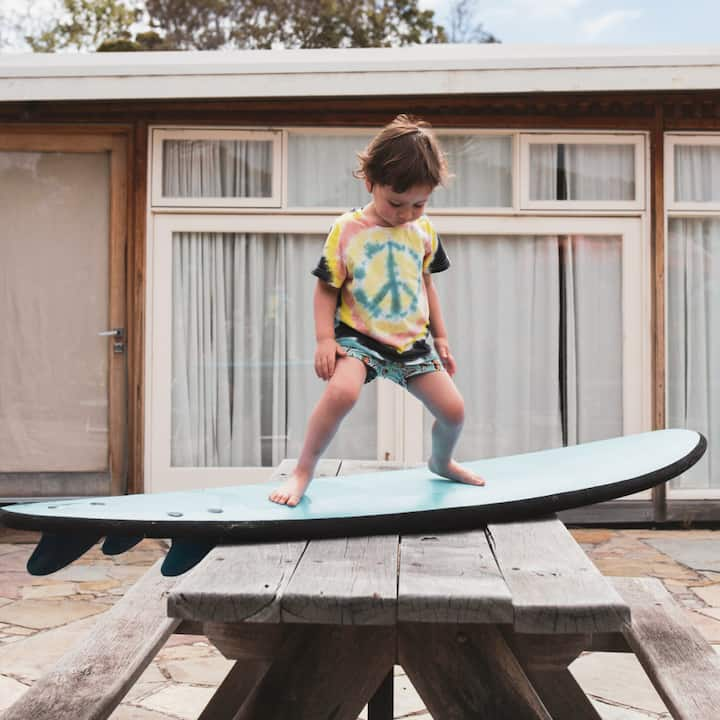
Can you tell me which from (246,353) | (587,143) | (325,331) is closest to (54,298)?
(246,353)

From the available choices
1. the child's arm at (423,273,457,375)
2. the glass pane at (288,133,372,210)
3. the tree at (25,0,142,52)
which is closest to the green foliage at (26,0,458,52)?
the tree at (25,0,142,52)

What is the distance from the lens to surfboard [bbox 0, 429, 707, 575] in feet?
7.06

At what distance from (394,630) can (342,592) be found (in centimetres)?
32

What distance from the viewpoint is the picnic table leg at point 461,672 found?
73.6 inches

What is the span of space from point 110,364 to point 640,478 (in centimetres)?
511

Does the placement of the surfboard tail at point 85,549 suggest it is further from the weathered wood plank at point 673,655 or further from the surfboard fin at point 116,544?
the weathered wood plank at point 673,655

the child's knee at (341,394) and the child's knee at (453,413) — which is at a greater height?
the child's knee at (341,394)

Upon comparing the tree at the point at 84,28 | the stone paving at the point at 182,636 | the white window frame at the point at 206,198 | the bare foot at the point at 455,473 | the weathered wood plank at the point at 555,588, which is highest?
the tree at the point at 84,28

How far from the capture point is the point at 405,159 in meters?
2.46

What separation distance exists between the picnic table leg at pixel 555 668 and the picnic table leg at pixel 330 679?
50cm

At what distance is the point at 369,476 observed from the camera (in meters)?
3.05

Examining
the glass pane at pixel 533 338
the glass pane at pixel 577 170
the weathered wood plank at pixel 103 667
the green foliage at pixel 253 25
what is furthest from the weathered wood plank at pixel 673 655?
the green foliage at pixel 253 25

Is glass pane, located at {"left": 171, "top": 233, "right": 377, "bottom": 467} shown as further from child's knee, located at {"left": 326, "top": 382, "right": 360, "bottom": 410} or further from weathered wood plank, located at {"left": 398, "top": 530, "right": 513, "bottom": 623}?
weathered wood plank, located at {"left": 398, "top": 530, "right": 513, "bottom": 623}

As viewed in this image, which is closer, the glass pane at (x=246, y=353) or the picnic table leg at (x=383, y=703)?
the picnic table leg at (x=383, y=703)
